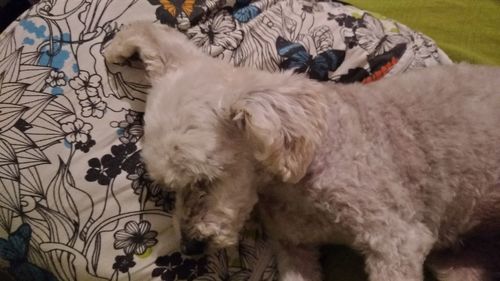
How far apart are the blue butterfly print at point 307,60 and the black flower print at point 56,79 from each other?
524 mm

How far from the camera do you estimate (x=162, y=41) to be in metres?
1.25

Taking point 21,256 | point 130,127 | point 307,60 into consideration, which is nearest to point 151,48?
point 130,127

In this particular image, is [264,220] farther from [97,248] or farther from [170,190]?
[97,248]

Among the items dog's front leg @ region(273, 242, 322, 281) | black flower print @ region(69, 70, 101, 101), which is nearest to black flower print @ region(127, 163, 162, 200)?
black flower print @ region(69, 70, 101, 101)

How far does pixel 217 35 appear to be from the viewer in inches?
56.1

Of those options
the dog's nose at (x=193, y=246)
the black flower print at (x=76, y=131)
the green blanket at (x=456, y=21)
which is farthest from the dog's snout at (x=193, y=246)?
the green blanket at (x=456, y=21)

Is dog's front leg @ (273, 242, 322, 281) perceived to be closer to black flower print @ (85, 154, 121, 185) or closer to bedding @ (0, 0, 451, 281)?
bedding @ (0, 0, 451, 281)

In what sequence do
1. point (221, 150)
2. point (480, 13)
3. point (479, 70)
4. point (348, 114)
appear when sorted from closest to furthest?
point (221, 150), point (348, 114), point (479, 70), point (480, 13)

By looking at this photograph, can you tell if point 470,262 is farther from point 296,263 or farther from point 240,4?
point 240,4

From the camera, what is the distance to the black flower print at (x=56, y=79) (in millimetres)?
1323

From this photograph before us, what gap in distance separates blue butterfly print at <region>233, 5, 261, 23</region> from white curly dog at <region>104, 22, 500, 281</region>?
0.75ft

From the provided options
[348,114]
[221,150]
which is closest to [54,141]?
[221,150]

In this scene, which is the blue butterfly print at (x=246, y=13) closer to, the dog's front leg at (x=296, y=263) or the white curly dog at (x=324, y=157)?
the white curly dog at (x=324, y=157)

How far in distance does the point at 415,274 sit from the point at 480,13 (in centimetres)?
93
